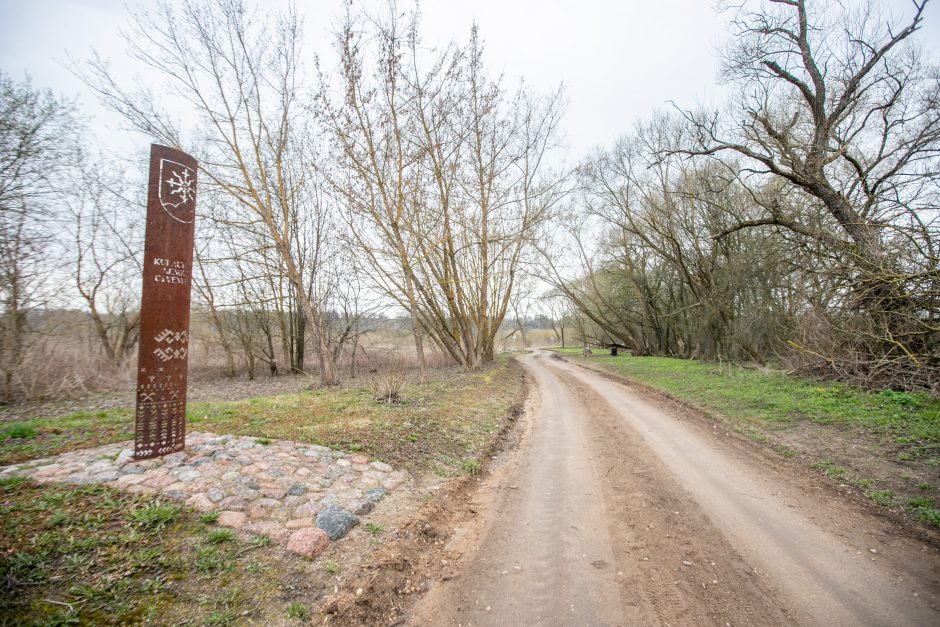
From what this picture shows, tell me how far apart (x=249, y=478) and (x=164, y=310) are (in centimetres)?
204

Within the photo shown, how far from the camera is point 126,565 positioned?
234cm

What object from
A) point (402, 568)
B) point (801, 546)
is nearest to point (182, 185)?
→ point (402, 568)

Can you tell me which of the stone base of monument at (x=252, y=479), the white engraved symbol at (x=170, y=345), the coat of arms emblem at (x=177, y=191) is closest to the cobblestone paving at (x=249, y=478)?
the stone base of monument at (x=252, y=479)

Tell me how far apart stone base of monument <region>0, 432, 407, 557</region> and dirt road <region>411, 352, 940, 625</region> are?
1.12 metres

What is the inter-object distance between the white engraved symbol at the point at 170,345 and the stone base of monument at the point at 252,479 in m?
1.04

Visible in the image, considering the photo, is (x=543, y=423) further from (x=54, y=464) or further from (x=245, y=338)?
(x=245, y=338)

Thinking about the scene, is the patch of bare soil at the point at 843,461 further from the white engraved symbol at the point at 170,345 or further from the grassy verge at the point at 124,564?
the white engraved symbol at the point at 170,345

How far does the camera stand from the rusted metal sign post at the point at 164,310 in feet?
12.7

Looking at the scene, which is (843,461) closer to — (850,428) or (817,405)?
(850,428)

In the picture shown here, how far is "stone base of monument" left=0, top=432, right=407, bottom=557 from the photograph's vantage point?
3.12 m

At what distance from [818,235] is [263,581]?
13.0 meters

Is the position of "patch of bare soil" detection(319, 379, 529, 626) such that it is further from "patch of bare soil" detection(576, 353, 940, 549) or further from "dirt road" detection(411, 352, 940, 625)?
"patch of bare soil" detection(576, 353, 940, 549)

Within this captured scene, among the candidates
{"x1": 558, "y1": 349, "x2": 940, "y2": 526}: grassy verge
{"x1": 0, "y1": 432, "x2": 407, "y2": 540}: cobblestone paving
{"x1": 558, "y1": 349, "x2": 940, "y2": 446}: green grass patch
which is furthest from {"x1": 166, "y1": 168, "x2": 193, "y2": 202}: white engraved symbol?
{"x1": 558, "y1": 349, "x2": 940, "y2": 446}: green grass patch

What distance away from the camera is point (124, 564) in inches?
92.1
